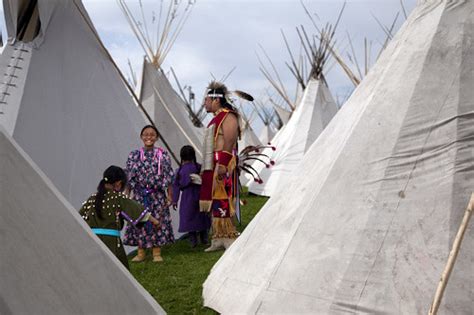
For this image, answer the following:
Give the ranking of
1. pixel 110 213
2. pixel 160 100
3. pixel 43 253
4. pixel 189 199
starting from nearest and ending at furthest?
pixel 43 253 → pixel 110 213 → pixel 189 199 → pixel 160 100

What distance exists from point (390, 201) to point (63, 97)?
12.6 feet

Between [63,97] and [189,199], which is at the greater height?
[63,97]

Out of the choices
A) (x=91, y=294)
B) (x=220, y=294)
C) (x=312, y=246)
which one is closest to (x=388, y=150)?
(x=312, y=246)

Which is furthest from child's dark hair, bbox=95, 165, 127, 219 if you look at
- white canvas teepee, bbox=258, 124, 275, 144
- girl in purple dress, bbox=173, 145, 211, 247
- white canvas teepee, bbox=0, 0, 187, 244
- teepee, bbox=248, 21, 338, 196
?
white canvas teepee, bbox=258, 124, 275, 144

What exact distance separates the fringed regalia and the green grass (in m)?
0.27

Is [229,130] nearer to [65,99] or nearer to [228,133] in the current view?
[228,133]

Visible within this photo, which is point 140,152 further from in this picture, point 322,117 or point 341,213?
point 322,117

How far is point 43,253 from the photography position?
4.90ft

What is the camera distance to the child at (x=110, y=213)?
3615 millimetres

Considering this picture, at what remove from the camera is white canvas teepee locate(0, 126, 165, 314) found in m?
1.46

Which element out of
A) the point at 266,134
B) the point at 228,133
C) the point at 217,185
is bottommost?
the point at 266,134

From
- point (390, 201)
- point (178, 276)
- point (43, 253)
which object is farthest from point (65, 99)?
point (43, 253)

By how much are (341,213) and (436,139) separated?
571mm

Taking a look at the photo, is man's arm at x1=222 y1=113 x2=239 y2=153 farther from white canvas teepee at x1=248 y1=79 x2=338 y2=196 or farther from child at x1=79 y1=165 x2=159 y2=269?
white canvas teepee at x1=248 y1=79 x2=338 y2=196
